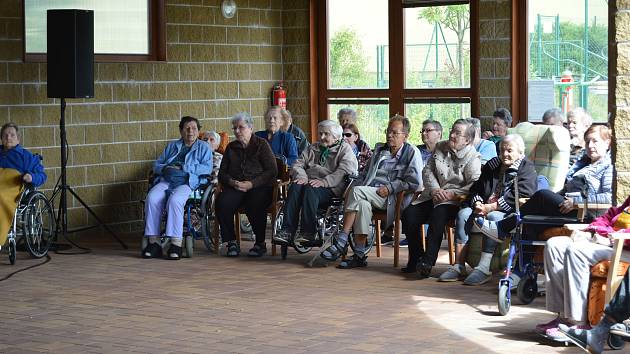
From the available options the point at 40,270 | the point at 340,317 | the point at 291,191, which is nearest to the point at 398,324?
the point at 340,317

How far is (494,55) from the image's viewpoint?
10836mm

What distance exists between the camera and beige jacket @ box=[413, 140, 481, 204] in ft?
26.2

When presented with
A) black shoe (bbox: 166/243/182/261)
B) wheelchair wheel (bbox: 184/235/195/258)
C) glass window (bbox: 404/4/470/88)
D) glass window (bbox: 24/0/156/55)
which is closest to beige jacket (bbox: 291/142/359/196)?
wheelchair wheel (bbox: 184/235/195/258)

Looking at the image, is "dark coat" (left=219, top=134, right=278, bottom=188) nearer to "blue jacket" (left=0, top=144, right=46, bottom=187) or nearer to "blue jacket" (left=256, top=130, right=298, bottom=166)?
"blue jacket" (left=256, top=130, right=298, bottom=166)

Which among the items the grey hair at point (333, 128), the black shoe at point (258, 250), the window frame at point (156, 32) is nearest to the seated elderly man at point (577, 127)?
the grey hair at point (333, 128)

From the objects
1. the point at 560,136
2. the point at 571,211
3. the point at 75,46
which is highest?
the point at 75,46

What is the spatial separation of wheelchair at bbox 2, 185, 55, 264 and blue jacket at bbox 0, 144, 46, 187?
12 cm

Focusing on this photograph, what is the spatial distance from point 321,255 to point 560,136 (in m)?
2.01

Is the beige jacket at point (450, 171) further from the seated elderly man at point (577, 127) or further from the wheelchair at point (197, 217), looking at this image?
the wheelchair at point (197, 217)

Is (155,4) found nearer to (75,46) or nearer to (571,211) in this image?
(75,46)

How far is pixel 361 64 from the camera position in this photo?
12.0 m

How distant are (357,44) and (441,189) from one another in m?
4.27

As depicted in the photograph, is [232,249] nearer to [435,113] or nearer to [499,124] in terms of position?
[499,124]

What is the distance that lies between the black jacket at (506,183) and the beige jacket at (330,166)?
1.33 metres
